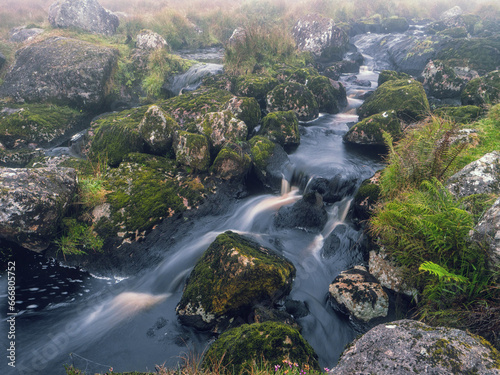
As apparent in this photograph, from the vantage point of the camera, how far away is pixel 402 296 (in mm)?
4918

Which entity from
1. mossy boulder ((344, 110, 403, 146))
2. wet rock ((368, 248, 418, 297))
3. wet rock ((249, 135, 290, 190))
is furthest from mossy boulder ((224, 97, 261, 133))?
wet rock ((368, 248, 418, 297))

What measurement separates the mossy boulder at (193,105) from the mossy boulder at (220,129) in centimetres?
126

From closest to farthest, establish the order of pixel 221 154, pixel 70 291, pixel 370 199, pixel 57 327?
pixel 57 327 → pixel 70 291 → pixel 370 199 → pixel 221 154

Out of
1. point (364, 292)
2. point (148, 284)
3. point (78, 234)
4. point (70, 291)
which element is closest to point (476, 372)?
point (364, 292)

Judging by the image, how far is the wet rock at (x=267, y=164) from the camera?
8789 mm

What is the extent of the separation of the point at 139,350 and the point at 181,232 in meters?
2.93

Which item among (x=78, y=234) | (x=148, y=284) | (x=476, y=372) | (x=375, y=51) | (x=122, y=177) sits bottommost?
(x=148, y=284)

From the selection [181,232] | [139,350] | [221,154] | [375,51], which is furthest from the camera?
[375,51]

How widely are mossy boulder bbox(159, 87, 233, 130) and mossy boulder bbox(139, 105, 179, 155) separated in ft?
6.20

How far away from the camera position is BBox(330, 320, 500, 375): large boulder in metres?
2.27

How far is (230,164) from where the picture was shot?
27.0 feet

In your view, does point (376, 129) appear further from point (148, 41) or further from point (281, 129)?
point (148, 41)

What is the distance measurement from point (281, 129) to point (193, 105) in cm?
368

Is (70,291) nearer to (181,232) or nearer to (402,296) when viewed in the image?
(181,232)
